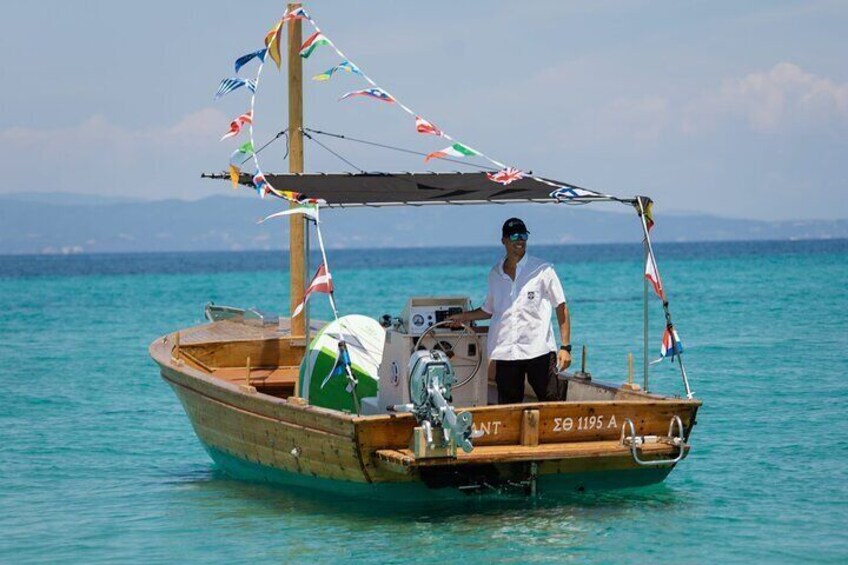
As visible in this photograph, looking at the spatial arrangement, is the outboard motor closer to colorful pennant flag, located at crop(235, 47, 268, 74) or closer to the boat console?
the boat console

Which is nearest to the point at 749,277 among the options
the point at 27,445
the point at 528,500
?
the point at 27,445

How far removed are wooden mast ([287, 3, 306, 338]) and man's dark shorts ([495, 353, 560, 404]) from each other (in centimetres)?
414

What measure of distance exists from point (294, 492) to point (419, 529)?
1.63m

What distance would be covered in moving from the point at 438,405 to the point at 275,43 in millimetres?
6719

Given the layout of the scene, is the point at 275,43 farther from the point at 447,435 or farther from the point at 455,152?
the point at 447,435

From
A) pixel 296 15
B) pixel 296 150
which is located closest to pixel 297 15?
pixel 296 15

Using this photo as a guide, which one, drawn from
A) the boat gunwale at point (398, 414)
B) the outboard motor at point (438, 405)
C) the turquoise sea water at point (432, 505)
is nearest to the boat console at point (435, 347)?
the boat gunwale at point (398, 414)

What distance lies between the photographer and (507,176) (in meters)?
12.0

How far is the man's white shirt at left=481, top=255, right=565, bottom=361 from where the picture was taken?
36.4 feet

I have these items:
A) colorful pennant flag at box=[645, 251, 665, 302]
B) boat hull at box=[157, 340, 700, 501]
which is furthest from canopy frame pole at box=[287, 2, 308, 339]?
colorful pennant flag at box=[645, 251, 665, 302]

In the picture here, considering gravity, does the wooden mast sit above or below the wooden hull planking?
above

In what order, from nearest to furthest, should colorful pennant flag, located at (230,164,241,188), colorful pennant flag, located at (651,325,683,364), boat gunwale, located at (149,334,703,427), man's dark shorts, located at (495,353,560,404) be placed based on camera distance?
boat gunwale, located at (149,334,703,427), colorful pennant flag, located at (651,325,683,364), man's dark shorts, located at (495,353,560,404), colorful pennant flag, located at (230,164,241,188)

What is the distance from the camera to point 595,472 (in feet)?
35.9

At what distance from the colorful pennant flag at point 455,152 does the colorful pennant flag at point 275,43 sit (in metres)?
3.52
